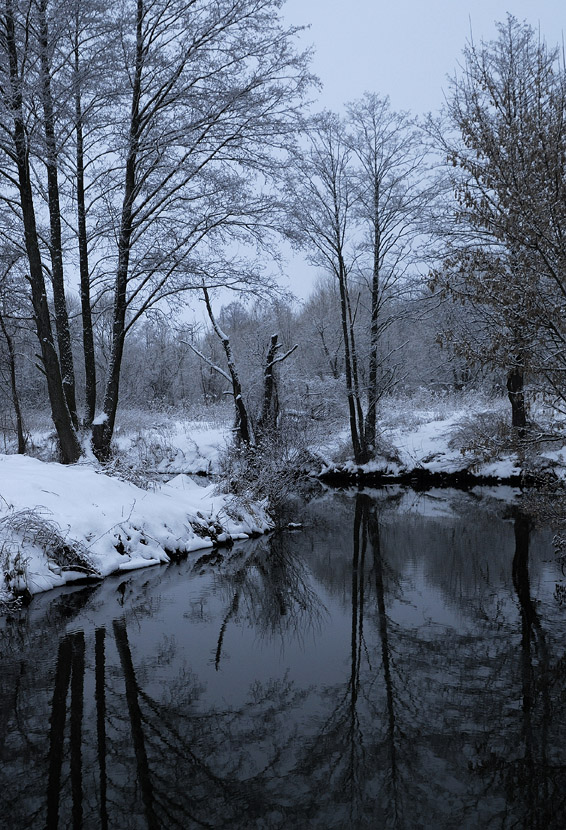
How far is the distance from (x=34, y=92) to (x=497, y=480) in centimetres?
1591

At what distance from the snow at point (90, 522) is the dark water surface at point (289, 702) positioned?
17.7 inches

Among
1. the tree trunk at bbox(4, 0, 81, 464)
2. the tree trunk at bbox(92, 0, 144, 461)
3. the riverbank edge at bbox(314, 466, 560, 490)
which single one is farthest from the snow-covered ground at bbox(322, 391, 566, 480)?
the tree trunk at bbox(4, 0, 81, 464)

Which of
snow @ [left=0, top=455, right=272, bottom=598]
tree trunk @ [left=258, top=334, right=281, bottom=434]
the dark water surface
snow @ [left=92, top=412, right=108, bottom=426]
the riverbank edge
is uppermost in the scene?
tree trunk @ [left=258, top=334, right=281, bottom=434]

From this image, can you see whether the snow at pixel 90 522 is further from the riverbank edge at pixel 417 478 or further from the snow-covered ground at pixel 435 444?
the riverbank edge at pixel 417 478

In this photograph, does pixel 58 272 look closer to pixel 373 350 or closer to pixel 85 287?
pixel 85 287

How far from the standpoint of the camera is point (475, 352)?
7.14 metres

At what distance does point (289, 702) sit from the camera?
16.0ft

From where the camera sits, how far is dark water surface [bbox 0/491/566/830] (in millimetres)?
3562

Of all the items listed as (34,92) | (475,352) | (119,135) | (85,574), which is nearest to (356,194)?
(119,135)

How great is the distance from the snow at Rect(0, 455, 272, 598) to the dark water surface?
449 mm

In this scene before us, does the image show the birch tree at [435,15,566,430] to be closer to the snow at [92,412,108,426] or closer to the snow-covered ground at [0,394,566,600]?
the snow-covered ground at [0,394,566,600]

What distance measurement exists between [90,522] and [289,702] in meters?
4.75

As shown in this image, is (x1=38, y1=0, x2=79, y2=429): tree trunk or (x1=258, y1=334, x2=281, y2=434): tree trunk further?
(x1=258, y1=334, x2=281, y2=434): tree trunk

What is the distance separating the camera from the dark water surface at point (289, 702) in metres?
3.56
